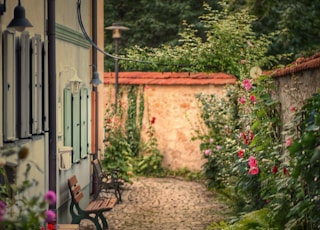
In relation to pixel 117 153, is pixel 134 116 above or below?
above

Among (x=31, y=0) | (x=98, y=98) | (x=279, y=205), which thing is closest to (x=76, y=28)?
(x=98, y=98)

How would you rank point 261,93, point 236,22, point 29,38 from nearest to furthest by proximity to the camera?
point 29,38
point 261,93
point 236,22

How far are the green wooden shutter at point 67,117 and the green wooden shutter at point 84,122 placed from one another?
0.99 m

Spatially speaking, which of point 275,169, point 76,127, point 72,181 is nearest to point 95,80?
point 76,127

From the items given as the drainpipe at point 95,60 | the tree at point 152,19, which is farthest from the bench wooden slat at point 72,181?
the tree at point 152,19

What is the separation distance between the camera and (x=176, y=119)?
18984mm

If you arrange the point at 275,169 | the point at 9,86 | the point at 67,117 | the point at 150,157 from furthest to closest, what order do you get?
the point at 150,157
the point at 67,117
the point at 275,169
the point at 9,86

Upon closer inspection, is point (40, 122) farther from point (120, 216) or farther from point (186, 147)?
point (186, 147)

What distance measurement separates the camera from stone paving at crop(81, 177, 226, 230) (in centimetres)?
1199

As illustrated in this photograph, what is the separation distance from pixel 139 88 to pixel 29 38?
10.1 m

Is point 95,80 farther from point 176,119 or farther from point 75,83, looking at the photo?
point 176,119

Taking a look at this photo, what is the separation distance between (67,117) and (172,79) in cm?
745

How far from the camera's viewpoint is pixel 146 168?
18875 mm

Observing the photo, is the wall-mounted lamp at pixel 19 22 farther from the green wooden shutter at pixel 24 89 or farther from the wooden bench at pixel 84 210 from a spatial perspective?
the wooden bench at pixel 84 210
